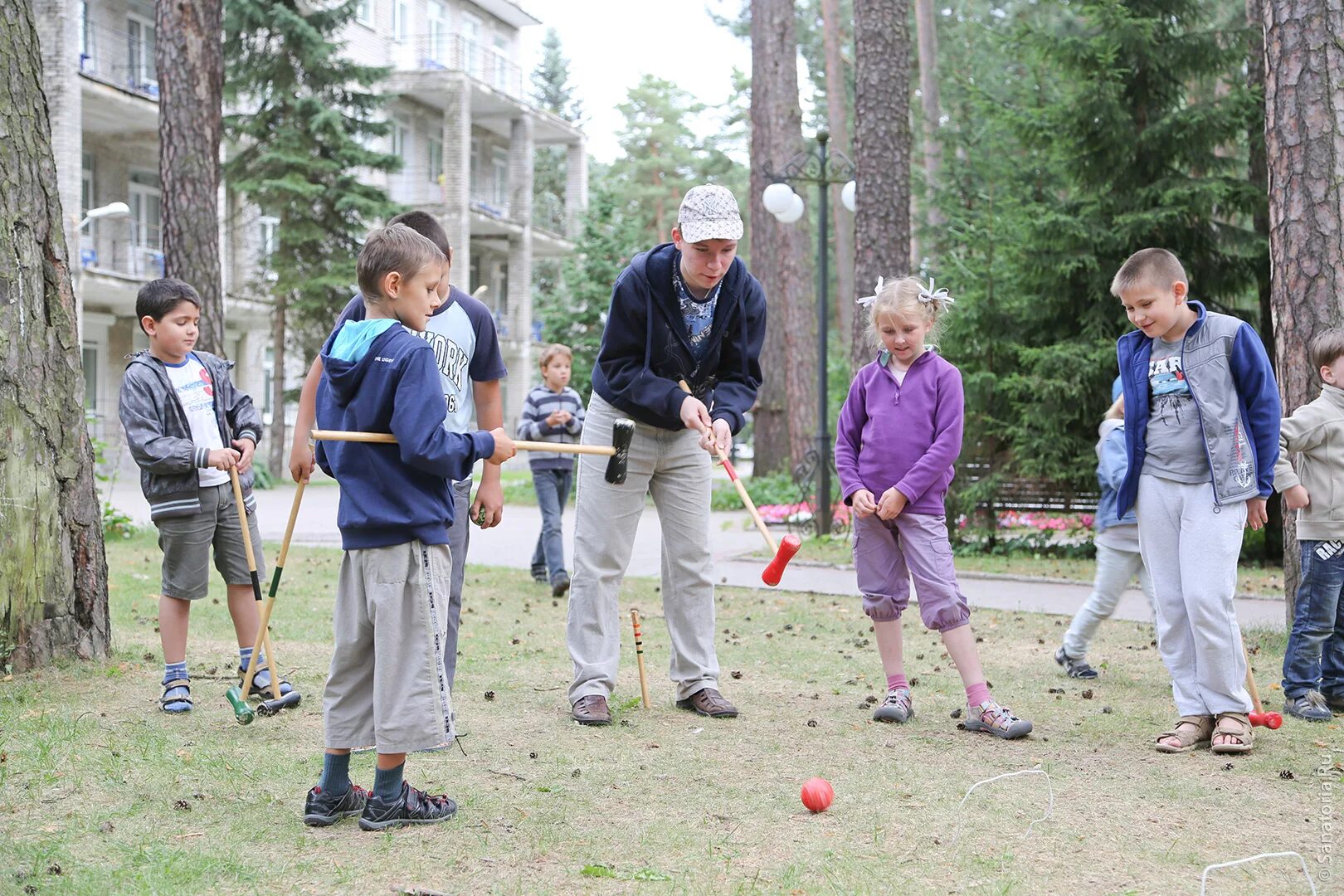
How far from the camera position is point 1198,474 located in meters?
4.94

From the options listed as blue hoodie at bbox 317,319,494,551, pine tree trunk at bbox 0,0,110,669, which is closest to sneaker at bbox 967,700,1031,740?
blue hoodie at bbox 317,319,494,551

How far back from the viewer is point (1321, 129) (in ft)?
21.1

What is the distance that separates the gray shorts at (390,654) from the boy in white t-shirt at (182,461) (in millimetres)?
1621

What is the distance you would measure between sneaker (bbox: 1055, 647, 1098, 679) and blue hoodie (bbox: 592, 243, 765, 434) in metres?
2.41

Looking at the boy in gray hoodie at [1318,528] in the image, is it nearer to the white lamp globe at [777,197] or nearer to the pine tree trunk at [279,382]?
the white lamp globe at [777,197]

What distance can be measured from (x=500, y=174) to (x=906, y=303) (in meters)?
36.3

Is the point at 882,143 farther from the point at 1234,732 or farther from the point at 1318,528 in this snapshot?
the point at 1234,732

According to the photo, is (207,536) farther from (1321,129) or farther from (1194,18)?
(1194,18)

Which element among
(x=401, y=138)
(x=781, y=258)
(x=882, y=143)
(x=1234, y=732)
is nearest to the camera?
(x=1234, y=732)

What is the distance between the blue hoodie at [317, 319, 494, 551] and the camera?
12.3 ft

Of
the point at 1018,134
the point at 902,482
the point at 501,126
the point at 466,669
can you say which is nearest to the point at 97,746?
the point at 466,669

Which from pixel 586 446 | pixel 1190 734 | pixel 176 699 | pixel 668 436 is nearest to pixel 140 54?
pixel 176 699

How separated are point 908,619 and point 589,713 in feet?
12.0

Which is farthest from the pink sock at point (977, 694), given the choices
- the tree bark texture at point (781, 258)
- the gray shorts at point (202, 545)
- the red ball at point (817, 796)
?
the tree bark texture at point (781, 258)
